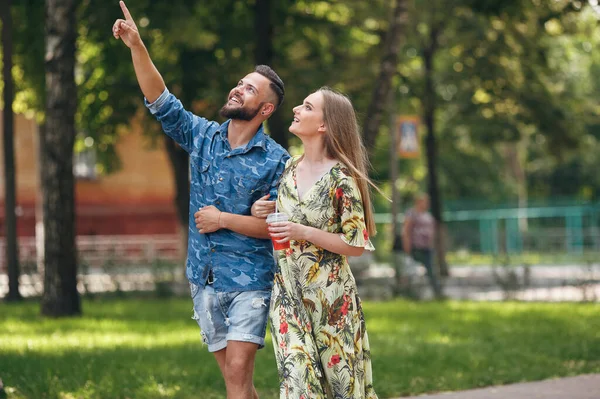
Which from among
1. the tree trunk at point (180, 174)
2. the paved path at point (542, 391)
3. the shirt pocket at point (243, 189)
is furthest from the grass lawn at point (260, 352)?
the tree trunk at point (180, 174)

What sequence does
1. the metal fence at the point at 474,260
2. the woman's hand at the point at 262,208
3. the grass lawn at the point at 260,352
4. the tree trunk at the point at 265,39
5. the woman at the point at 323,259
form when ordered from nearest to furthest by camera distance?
the woman at the point at 323,259, the woman's hand at the point at 262,208, the grass lawn at the point at 260,352, the metal fence at the point at 474,260, the tree trunk at the point at 265,39

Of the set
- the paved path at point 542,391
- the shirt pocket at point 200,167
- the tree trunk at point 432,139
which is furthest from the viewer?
the tree trunk at point 432,139

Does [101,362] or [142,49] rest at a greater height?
[142,49]

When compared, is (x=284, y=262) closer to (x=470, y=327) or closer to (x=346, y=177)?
(x=346, y=177)

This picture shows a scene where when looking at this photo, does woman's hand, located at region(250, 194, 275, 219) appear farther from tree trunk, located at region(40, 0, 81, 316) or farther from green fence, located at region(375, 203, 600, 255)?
green fence, located at region(375, 203, 600, 255)

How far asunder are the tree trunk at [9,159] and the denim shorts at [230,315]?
13.0m

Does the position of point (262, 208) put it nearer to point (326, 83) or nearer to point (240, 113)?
point (240, 113)

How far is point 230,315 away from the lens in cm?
570

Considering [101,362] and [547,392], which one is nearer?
[547,392]

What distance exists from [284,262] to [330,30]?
16466 millimetres

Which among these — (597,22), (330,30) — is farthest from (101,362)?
(330,30)

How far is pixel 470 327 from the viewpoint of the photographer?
13227mm

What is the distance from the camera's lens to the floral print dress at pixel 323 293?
5.39m

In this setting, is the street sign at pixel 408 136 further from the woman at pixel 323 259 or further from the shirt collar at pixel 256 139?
the woman at pixel 323 259
